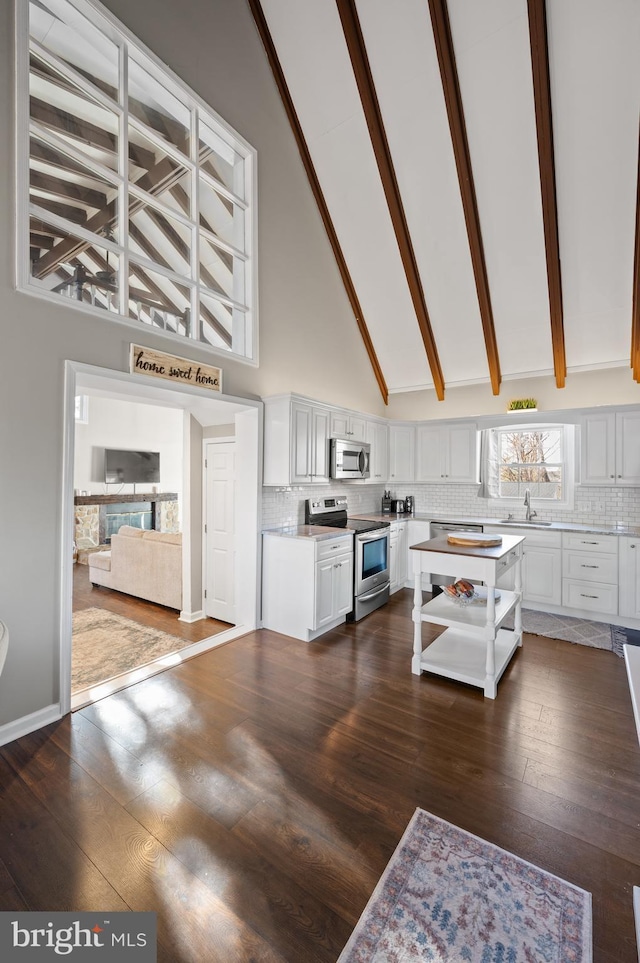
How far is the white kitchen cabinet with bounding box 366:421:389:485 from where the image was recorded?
20.6ft

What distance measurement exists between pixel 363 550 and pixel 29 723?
3292 mm

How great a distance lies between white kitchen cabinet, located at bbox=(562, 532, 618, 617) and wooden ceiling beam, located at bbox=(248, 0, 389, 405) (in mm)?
3949

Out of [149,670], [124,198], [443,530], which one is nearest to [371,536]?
[443,530]

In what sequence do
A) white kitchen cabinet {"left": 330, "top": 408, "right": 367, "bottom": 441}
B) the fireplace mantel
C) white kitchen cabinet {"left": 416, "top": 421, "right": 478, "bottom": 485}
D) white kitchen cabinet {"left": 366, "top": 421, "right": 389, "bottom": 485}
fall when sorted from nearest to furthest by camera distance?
white kitchen cabinet {"left": 330, "top": 408, "right": 367, "bottom": 441}
white kitchen cabinet {"left": 416, "top": 421, "right": 478, "bottom": 485}
white kitchen cabinet {"left": 366, "top": 421, "right": 389, "bottom": 485}
the fireplace mantel

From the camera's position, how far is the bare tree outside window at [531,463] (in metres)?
A: 5.88

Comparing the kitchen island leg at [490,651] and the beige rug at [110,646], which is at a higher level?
the kitchen island leg at [490,651]

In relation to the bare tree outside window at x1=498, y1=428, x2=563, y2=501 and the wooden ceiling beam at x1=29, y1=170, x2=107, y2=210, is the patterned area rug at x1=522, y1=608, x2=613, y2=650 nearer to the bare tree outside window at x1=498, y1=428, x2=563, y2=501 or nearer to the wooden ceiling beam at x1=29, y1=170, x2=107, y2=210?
the bare tree outside window at x1=498, y1=428, x2=563, y2=501

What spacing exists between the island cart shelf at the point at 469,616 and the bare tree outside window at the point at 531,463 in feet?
8.08

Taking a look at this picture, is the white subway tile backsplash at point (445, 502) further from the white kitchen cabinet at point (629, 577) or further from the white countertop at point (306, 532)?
the white kitchen cabinet at point (629, 577)

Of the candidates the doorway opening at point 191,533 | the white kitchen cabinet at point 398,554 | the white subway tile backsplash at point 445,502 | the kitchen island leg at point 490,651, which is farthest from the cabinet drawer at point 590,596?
the doorway opening at point 191,533

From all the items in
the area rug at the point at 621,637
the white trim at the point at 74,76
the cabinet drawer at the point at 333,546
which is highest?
the white trim at the point at 74,76

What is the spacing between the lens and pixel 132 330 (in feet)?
10.7

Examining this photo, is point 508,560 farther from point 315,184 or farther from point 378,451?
point 315,184

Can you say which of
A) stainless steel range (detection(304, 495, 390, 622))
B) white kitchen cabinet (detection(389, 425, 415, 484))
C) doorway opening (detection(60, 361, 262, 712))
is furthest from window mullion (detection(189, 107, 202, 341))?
white kitchen cabinet (detection(389, 425, 415, 484))
